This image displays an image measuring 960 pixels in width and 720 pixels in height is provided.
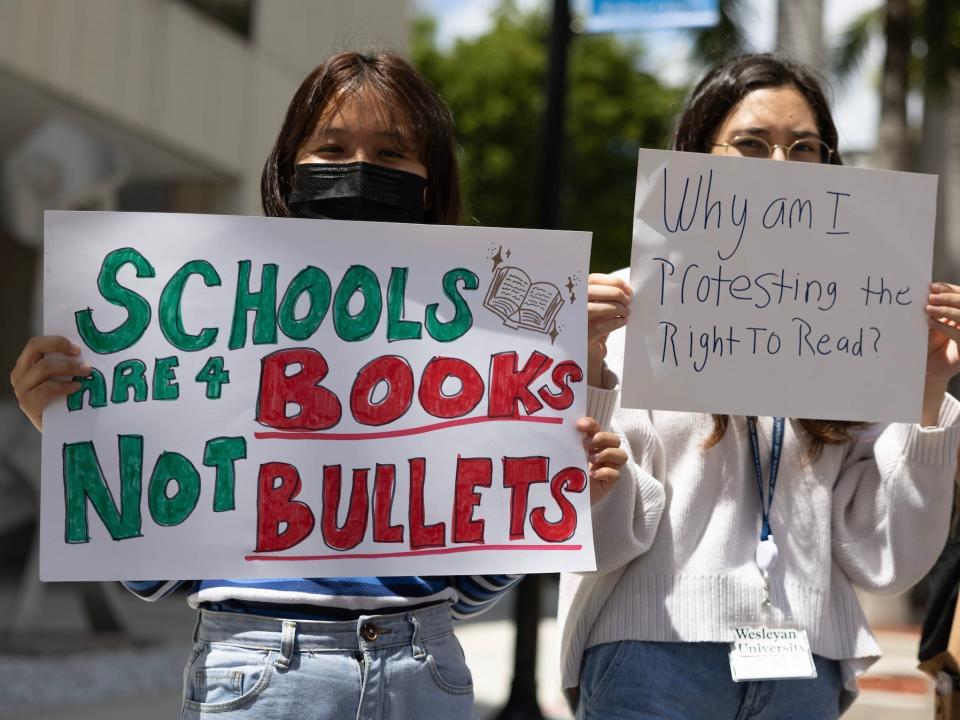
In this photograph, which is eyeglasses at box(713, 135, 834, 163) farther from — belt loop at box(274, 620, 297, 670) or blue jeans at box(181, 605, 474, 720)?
belt loop at box(274, 620, 297, 670)

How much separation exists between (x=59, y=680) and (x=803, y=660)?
5838mm

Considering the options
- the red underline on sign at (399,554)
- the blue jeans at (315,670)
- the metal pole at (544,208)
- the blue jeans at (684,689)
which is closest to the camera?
the blue jeans at (315,670)

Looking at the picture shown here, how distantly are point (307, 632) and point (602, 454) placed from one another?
625 mm

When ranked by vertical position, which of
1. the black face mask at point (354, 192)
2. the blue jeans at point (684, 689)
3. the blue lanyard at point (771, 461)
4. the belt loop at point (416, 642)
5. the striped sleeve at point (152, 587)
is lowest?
the blue jeans at point (684, 689)

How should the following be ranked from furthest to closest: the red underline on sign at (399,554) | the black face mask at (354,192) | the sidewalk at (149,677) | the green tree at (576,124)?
the green tree at (576,124), the sidewalk at (149,677), the black face mask at (354,192), the red underline on sign at (399,554)

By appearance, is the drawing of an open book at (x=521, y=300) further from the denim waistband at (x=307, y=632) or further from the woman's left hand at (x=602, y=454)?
the denim waistband at (x=307, y=632)

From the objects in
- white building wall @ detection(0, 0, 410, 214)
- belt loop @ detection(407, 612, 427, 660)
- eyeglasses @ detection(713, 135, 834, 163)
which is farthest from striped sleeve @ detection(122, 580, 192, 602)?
white building wall @ detection(0, 0, 410, 214)

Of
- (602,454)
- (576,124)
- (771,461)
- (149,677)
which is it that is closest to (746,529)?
(771,461)

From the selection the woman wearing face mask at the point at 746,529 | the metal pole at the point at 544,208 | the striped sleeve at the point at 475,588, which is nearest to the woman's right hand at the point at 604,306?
the woman wearing face mask at the point at 746,529

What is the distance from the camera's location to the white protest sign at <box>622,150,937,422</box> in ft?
8.14

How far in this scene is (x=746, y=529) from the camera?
254 cm

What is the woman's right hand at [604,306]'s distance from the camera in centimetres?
240

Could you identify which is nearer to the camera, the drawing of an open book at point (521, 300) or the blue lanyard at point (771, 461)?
the drawing of an open book at point (521, 300)

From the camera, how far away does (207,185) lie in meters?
11.6
